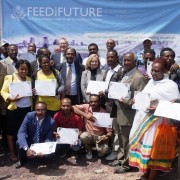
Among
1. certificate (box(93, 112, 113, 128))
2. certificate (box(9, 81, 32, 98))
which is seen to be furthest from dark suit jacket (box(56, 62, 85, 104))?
certificate (box(9, 81, 32, 98))

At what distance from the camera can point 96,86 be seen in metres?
5.39

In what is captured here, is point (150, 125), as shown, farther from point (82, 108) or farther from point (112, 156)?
point (82, 108)

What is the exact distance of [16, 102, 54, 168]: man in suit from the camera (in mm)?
5090

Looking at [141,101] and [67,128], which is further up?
[141,101]

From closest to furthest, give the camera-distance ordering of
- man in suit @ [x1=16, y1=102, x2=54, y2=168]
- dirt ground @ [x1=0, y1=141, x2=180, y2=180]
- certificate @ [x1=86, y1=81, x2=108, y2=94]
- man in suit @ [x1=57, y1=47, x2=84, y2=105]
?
dirt ground @ [x1=0, y1=141, x2=180, y2=180], man in suit @ [x1=16, y1=102, x2=54, y2=168], certificate @ [x1=86, y1=81, x2=108, y2=94], man in suit @ [x1=57, y1=47, x2=84, y2=105]

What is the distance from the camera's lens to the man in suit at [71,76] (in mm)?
5625

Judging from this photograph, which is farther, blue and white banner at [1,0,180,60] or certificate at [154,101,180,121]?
blue and white banner at [1,0,180,60]

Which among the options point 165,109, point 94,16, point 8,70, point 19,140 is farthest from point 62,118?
point 94,16

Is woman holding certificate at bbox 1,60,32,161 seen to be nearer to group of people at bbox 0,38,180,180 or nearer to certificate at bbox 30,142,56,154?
group of people at bbox 0,38,180,180

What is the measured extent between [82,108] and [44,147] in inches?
38.7

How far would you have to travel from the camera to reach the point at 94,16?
7641 millimetres

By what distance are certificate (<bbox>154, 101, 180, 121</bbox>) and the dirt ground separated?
1.24m

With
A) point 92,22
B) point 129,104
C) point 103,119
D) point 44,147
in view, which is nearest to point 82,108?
point 103,119

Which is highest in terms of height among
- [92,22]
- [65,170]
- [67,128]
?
[92,22]
